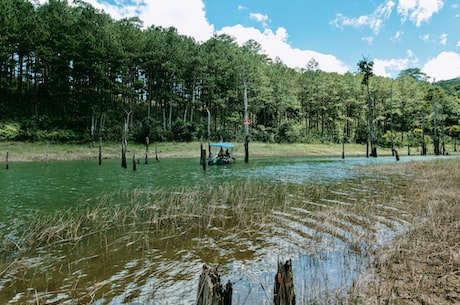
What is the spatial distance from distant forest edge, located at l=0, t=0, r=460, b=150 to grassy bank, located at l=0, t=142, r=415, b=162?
92.7 inches

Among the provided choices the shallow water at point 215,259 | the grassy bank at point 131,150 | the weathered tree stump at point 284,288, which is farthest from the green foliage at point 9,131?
the weathered tree stump at point 284,288

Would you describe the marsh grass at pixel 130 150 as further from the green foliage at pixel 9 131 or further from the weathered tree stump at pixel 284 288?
the weathered tree stump at pixel 284 288

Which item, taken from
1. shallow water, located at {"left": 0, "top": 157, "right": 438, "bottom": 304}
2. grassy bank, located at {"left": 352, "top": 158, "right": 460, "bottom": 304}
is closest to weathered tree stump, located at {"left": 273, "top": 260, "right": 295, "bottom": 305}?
shallow water, located at {"left": 0, "top": 157, "right": 438, "bottom": 304}

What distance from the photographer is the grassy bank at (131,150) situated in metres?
33.8

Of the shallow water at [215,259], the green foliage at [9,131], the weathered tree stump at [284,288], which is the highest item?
the green foliage at [9,131]

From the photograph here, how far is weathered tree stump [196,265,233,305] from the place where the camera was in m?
2.71

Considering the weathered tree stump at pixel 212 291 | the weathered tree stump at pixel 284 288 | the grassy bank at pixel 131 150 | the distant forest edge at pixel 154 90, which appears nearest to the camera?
the weathered tree stump at pixel 212 291

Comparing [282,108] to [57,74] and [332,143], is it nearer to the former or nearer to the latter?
[332,143]

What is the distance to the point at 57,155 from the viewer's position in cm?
3503

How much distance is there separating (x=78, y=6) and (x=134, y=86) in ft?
63.4

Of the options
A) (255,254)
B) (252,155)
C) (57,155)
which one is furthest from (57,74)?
(255,254)

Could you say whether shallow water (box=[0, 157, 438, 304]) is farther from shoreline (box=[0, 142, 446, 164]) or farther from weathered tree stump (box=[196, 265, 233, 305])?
shoreline (box=[0, 142, 446, 164])

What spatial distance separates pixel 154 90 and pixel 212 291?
2178 inches

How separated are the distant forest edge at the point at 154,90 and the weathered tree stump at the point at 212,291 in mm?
34594
